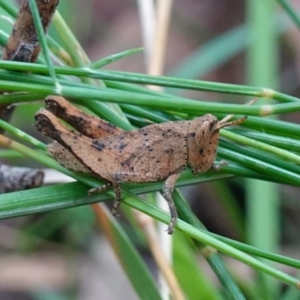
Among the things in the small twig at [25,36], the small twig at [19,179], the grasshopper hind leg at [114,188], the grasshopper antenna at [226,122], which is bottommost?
the grasshopper hind leg at [114,188]

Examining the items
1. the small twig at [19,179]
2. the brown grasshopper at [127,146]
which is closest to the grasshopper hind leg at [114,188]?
the brown grasshopper at [127,146]

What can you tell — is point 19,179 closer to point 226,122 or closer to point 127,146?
point 127,146

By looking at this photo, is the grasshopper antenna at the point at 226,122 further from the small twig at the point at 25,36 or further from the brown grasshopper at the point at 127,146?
the small twig at the point at 25,36

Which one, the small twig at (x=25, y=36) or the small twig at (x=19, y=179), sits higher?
the small twig at (x=25, y=36)

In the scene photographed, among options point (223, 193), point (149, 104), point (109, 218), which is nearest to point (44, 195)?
point (149, 104)

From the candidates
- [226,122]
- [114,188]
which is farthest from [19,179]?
[226,122]

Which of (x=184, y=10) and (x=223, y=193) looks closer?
(x=223, y=193)

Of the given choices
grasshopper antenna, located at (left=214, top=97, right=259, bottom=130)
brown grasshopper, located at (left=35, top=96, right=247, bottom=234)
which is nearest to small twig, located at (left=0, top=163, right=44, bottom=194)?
brown grasshopper, located at (left=35, top=96, right=247, bottom=234)

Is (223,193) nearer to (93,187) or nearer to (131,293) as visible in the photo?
(131,293)
